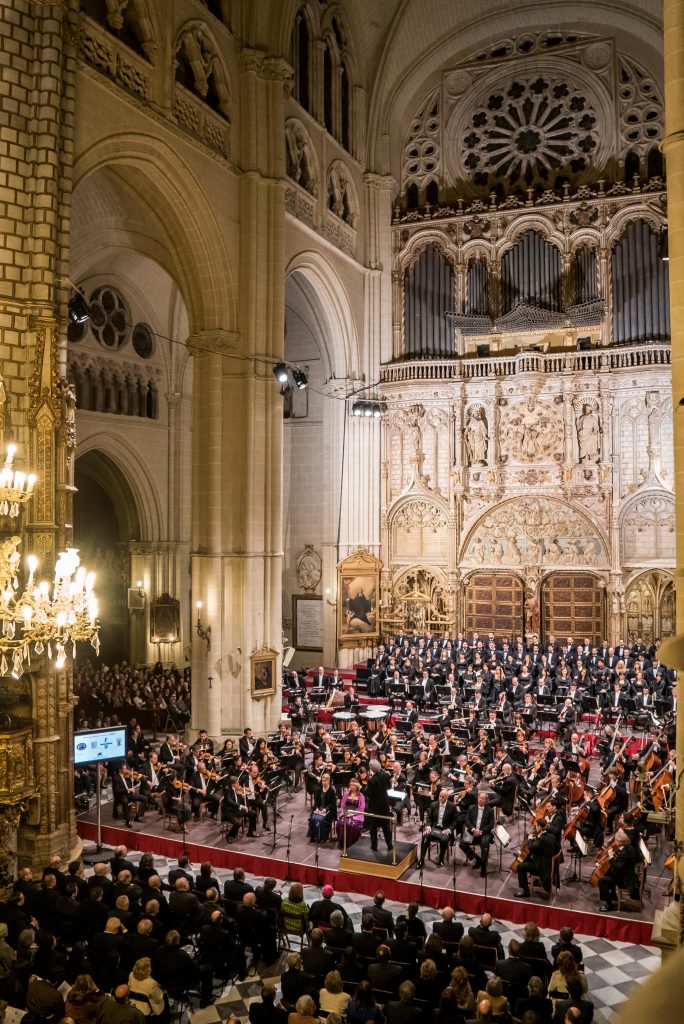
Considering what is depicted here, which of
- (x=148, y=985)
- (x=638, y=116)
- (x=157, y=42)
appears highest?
(x=638, y=116)

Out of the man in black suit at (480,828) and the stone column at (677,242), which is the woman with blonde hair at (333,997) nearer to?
the stone column at (677,242)

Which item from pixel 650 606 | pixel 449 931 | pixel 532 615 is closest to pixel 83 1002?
pixel 449 931

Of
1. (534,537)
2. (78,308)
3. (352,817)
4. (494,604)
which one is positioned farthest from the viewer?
(494,604)

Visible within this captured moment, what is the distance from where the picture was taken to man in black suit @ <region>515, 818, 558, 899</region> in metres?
11.4

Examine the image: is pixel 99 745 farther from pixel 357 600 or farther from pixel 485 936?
pixel 357 600

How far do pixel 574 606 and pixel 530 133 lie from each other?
638 inches

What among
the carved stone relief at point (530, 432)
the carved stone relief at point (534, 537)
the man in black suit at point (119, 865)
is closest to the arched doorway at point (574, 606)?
the carved stone relief at point (534, 537)

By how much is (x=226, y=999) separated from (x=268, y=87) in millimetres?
19395

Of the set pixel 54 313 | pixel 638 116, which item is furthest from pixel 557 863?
pixel 638 116

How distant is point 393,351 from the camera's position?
97.9 ft

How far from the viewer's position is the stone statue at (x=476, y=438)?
93.7ft

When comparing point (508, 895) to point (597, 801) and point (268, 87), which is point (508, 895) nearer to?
point (597, 801)

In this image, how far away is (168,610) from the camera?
26.6 metres

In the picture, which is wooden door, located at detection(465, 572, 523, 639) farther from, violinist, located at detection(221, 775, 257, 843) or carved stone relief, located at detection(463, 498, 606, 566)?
violinist, located at detection(221, 775, 257, 843)
